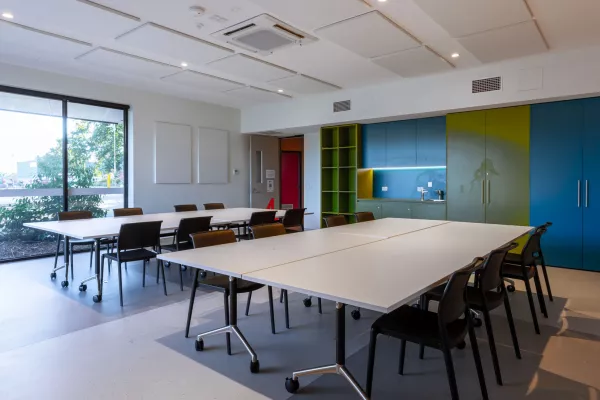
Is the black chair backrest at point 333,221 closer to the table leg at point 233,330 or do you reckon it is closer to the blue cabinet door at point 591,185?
the table leg at point 233,330

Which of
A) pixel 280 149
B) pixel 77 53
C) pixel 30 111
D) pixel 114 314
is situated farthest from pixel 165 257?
pixel 280 149

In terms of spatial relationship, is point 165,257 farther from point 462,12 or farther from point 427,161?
point 427,161

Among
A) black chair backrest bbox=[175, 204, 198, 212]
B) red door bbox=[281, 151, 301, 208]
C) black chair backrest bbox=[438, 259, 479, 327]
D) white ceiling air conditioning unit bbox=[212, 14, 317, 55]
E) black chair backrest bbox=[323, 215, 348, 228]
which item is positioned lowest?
black chair backrest bbox=[438, 259, 479, 327]

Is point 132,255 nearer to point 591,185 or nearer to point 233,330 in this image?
point 233,330

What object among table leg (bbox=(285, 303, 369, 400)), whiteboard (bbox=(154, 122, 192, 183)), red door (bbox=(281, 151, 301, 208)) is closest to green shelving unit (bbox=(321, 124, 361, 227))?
red door (bbox=(281, 151, 301, 208))

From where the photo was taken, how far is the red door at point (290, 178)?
10891mm

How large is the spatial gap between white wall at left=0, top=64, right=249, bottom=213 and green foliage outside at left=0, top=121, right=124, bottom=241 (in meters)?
0.37

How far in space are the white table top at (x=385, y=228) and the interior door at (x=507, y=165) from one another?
1907 millimetres

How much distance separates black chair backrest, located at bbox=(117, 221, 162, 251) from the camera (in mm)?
4008

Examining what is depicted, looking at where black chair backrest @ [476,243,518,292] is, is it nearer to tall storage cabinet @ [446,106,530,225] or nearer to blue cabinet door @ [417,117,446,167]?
tall storage cabinet @ [446,106,530,225]

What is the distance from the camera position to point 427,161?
7.14 meters

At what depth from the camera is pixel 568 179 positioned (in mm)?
5527

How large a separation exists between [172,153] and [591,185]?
23.3 feet

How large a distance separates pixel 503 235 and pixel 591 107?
120 inches
